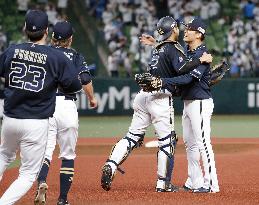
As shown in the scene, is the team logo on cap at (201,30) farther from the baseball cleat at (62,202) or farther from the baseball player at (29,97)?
the baseball cleat at (62,202)

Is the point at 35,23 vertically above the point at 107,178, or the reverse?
the point at 35,23

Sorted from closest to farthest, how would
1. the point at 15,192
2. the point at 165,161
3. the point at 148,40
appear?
the point at 15,192, the point at 165,161, the point at 148,40

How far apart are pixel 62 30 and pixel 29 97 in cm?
168

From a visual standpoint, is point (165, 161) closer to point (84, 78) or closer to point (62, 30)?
point (84, 78)

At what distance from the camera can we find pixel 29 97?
8211 mm

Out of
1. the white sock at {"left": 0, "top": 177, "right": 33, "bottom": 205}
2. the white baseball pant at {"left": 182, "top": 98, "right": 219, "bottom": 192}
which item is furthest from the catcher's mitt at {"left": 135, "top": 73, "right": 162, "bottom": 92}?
the white sock at {"left": 0, "top": 177, "right": 33, "bottom": 205}

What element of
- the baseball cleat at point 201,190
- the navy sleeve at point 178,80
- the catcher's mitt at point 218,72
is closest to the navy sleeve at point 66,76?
the navy sleeve at point 178,80

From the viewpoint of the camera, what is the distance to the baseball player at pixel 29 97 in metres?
8.14

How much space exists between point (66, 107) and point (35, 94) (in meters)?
1.46

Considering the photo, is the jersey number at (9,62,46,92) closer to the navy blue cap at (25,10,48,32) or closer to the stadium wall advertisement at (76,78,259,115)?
the navy blue cap at (25,10,48,32)

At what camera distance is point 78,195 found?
1028 centimetres

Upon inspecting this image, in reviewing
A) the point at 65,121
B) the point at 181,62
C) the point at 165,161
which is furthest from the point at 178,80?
the point at 65,121

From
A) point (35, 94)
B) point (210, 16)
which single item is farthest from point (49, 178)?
point (210, 16)

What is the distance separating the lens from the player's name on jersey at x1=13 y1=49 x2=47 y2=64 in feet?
26.9
